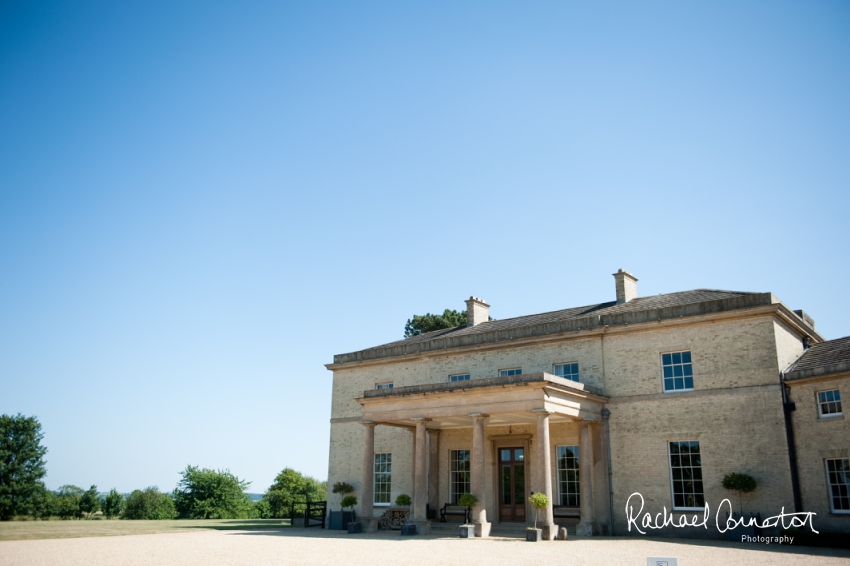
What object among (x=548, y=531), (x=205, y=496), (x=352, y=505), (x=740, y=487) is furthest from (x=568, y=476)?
(x=205, y=496)

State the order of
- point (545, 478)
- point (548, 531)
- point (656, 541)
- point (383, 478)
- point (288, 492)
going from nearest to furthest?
point (656, 541) → point (548, 531) → point (545, 478) → point (383, 478) → point (288, 492)

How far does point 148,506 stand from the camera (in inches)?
1553

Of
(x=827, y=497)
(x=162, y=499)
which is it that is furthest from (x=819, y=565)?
(x=162, y=499)

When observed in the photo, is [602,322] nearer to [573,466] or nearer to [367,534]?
[573,466]

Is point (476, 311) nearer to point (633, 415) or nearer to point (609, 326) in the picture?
point (609, 326)

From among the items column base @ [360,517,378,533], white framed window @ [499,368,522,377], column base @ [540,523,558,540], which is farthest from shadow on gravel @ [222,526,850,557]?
white framed window @ [499,368,522,377]

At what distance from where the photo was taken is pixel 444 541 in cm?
1970

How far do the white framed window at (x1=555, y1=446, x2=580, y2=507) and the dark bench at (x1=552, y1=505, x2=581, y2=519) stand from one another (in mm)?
354

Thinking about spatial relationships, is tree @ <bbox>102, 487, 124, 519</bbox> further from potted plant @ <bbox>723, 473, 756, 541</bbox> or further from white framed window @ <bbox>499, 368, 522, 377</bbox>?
potted plant @ <bbox>723, 473, 756, 541</bbox>

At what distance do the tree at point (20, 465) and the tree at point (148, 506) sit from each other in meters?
12.4

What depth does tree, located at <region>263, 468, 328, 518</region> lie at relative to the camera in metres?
45.3

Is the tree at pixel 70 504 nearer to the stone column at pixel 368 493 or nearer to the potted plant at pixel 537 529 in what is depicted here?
the stone column at pixel 368 493

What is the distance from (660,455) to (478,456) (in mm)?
6178

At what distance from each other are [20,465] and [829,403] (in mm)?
52540
